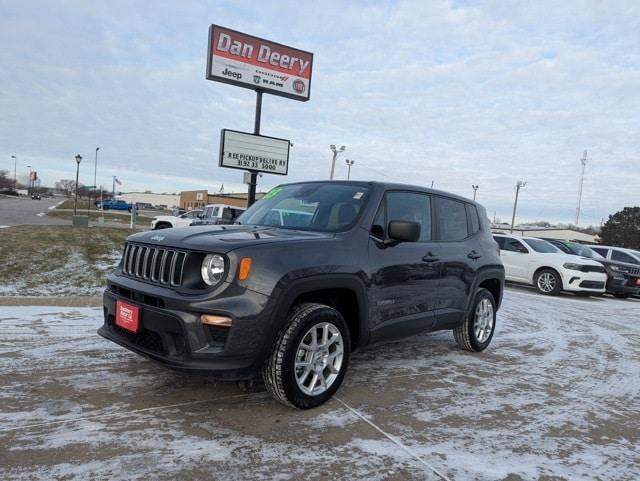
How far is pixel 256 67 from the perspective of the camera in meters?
14.5

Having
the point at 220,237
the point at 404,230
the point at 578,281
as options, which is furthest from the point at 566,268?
the point at 220,237

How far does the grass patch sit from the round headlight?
4996mm

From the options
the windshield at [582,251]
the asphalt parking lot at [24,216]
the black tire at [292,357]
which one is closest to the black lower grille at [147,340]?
the black tire at [292,357]

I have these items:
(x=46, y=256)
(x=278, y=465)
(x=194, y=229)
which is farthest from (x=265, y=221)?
(x=46, y=256)

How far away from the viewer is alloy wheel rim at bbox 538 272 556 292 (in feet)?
44.2

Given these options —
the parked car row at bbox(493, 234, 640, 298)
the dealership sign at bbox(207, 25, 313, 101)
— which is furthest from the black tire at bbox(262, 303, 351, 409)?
the dealership sign at bbox(207, 25, 313, 101)

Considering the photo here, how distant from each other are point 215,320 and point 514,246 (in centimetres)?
1313

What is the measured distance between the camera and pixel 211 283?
3.33 meters

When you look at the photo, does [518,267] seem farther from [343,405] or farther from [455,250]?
[343,405]

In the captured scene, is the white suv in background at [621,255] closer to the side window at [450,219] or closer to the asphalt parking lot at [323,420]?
the asphalt parking lot at [323,420]

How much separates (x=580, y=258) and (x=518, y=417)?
11376 millimetres

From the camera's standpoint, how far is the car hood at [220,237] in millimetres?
3393

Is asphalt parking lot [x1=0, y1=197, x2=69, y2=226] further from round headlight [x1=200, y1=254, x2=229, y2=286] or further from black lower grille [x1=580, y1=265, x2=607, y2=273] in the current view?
black lower grille [x1=580, y1=265, x2=607, y2=273]

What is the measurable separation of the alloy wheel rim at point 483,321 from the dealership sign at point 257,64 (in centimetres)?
1092
